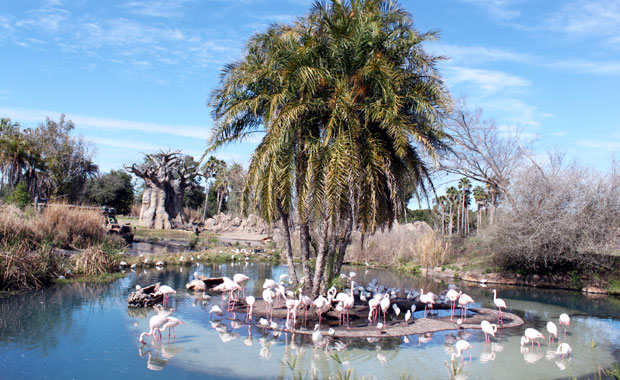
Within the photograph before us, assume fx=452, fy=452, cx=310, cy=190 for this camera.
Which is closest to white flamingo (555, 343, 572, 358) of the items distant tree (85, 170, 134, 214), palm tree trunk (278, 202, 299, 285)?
palm tree trunk (278, 202, 299, 285)

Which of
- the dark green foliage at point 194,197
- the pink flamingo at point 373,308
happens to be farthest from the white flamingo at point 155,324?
the dark green foliage at point 194,197

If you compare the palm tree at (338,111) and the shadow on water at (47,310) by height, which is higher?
the palm tree at (338,111)

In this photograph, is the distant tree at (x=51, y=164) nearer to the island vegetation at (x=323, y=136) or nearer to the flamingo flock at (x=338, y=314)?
the island vegetation at (x=323, y=136)

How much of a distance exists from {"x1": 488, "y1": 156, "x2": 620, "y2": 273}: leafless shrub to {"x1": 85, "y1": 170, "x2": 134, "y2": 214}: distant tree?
4609 cm

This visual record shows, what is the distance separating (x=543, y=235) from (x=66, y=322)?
1888 centimetres

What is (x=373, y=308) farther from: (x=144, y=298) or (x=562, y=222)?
(x=562, y=222)

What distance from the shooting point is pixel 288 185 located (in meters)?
11.2

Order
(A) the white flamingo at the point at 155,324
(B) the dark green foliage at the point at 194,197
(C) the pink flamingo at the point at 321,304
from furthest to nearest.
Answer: (B) the dark green foliage at the point at 194,197 < (C) the pink flamingo at the point at 321,304 < (A) the white flamingo at the point at 155,324

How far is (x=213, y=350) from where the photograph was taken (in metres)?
8.29

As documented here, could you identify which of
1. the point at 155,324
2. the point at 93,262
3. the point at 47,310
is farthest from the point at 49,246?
the point at 155,324

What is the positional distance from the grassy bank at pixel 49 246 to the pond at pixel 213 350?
0.96 meters

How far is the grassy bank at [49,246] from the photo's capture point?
12422 millimetres

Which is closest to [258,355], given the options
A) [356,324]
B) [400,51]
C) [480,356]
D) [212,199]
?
[356,324]

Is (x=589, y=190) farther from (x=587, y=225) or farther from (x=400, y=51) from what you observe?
(x=400, y=51)
